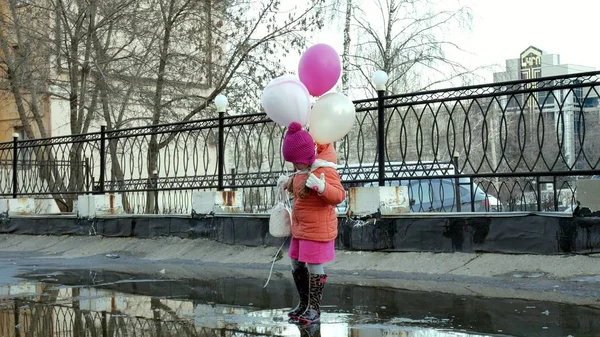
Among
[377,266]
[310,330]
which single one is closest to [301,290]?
[310,330]

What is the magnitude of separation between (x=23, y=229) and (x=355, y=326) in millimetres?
10562

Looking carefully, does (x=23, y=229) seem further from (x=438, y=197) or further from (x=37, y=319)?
(x=37, y=319)

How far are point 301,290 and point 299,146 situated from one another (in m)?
1.03

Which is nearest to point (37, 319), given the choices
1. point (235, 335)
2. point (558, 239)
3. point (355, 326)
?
point (235, 335)

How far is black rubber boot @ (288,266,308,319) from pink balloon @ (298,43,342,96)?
4.61ft

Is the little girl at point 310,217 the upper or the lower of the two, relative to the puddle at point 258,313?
upper

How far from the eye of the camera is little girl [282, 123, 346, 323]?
4.80 meters

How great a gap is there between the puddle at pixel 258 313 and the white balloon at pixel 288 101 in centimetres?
147

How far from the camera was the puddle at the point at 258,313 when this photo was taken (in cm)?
448

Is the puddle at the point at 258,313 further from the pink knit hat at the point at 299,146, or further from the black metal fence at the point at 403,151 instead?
the black metal fence at the point at 403,151

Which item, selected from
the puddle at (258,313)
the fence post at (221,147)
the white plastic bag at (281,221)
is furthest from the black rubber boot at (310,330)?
the fence post at (221,147)

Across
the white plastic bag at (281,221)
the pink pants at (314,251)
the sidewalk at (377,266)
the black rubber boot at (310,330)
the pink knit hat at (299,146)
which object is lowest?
the black rubber boot at (310,330)

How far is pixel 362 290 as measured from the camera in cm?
635

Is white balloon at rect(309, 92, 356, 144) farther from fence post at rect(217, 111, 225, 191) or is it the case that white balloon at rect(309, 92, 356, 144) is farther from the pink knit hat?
fence post at rect(217, 111, 225, 191)
